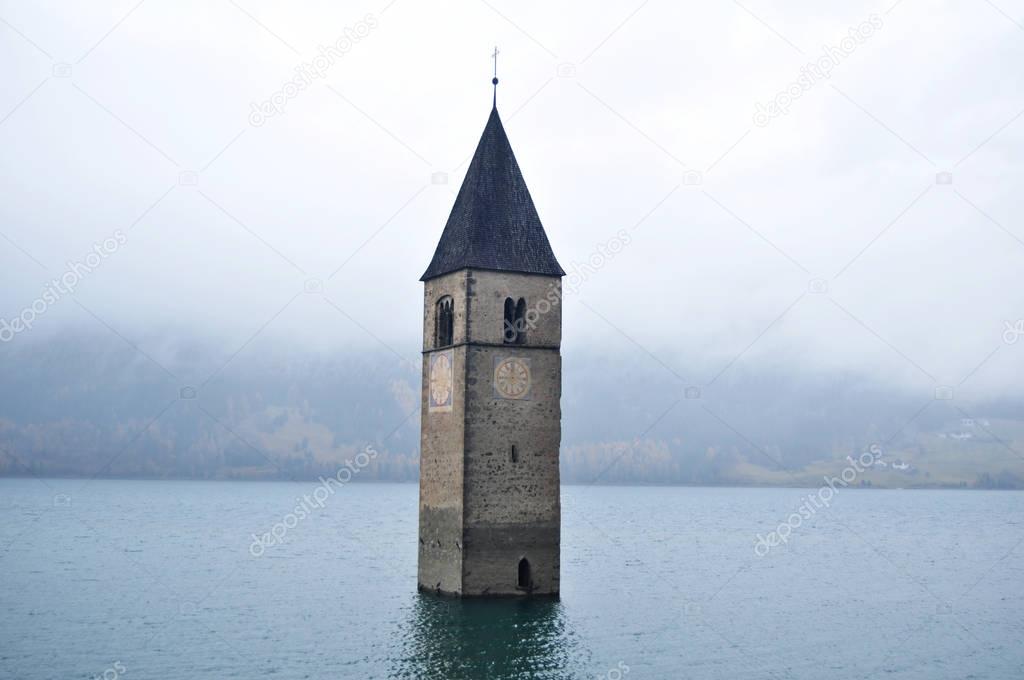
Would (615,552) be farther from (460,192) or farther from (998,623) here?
(460,192)

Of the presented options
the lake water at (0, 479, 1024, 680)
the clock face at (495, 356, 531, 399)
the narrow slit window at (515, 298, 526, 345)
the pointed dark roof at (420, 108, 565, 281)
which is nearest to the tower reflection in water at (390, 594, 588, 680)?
the lake water at (0, 479, 1024, 680)

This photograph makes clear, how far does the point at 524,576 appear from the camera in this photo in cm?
4056

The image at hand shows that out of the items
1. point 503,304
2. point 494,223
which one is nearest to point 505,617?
point 503,304

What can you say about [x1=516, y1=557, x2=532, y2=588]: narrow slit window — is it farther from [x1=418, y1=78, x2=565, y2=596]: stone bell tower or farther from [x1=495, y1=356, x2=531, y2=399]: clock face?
[x1=495, y1=356, x2=531, y2=399]: clock face

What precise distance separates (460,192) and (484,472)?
1138 centimetres

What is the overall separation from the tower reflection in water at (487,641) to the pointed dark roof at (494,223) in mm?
12031

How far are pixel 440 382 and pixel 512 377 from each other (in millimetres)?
3045

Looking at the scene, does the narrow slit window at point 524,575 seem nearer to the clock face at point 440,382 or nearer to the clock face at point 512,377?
the clock face at point 512,377

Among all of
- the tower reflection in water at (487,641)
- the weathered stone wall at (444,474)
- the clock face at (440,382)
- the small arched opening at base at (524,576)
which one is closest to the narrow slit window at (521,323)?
the weathered stone wall at (444,474)

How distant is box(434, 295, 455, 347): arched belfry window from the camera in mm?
42344

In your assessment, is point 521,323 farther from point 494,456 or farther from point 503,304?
point 494,456

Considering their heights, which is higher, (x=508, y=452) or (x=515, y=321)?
(x=515, y=321)

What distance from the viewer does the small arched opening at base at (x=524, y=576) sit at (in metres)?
40.5

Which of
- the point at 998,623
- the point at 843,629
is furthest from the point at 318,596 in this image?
the point at 998,623
